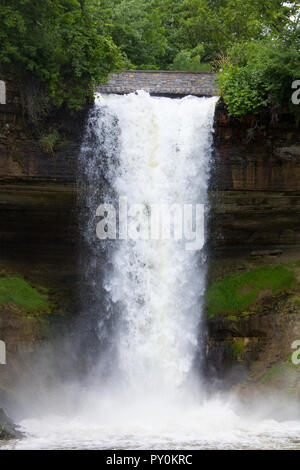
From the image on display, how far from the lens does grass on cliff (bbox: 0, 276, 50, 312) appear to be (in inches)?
695

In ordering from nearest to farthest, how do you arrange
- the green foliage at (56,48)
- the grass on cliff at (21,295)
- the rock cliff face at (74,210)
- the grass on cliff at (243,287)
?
the green foliage at (56,48) → the rock cliff face at (74,210) → the grass on cliff at (21,295) → the grass on cliff at (243,287)

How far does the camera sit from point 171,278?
1752cm

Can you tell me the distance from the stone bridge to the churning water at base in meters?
1.08

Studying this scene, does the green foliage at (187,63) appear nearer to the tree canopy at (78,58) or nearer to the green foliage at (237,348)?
the tree canopy at (78,58)

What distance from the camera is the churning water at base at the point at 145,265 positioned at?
16.6 metres

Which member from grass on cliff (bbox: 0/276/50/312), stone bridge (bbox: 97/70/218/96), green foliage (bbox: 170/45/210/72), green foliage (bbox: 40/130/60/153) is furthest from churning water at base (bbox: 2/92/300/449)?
green foliage (bbox: 170/45/210/72)

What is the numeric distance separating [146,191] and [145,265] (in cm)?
211

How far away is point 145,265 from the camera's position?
17.4 meters

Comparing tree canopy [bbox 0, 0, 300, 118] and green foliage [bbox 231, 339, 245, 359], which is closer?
tree canopy [bbox 0, 0, 300, 118]

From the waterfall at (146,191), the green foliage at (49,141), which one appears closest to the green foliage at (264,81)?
the waterfall at (146,191)

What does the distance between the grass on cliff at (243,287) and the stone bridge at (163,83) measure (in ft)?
18.7

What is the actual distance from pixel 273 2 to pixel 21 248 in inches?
642

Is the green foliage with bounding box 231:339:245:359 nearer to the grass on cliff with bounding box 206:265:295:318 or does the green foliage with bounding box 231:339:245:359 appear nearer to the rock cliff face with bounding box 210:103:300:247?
the grass on cliff with bounding box 206:265:295:318

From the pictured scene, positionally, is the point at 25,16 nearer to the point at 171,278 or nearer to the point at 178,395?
the point at 171,278
